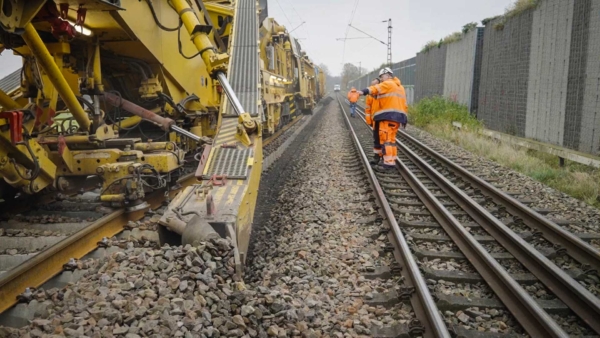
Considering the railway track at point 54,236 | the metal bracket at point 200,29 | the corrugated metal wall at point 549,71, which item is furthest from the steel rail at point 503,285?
the corrugated metal wall at point 549,71

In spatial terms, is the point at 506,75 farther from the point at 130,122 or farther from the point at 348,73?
the point at 348,73

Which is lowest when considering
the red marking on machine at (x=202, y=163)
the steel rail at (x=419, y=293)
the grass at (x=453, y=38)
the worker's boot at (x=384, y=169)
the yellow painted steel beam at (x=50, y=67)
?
the steel rail at (x=419, y=293)

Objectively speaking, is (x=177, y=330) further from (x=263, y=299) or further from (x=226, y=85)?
(x=226, y=85)

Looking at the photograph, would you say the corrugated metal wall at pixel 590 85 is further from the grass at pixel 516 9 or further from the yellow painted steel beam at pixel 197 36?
the yellow painted steel beam at pixel 197 36

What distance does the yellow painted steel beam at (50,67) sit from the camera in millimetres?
3982

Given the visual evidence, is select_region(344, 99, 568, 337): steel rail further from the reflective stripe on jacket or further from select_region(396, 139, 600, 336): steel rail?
the reflective stripe on jacket

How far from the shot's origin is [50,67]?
4281mm

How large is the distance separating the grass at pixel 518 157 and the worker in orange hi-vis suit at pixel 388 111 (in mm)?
2595

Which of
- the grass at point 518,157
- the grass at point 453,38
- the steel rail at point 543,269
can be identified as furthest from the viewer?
the grass at point 453,38

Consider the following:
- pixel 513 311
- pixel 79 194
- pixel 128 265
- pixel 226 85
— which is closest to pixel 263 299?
pixel 128 265

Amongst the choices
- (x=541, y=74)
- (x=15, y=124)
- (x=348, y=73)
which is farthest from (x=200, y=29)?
(x=348, y=73)

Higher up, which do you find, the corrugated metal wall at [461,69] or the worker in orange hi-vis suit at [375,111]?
the corrugated metal wall at [461,69]

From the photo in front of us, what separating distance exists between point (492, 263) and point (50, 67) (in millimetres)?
4364

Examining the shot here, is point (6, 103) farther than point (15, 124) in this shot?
Yes
